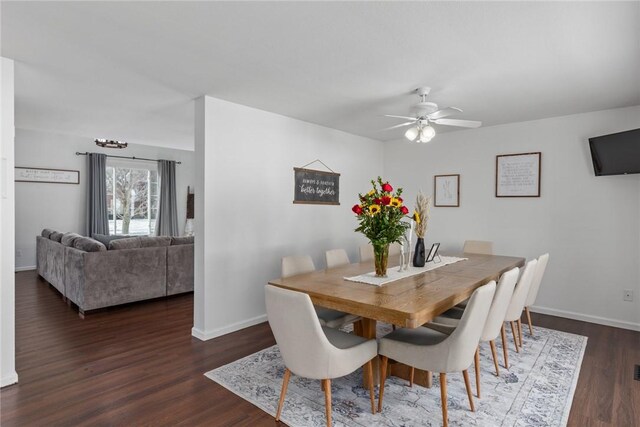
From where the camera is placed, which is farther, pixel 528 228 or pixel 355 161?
pixel 355 161

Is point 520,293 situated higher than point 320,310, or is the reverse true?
point 520,293

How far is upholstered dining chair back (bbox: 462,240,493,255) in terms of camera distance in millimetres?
4196

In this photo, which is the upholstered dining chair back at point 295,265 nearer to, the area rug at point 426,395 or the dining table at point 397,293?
the dining table at point 397,293

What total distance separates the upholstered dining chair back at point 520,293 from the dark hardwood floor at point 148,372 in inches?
24.5

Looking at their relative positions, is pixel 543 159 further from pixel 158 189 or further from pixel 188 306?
pixel 158 189

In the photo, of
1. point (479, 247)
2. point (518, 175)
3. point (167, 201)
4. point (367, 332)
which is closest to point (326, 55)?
point (367, 332)

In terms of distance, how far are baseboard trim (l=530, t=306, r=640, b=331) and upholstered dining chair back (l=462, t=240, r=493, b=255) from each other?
100 cm

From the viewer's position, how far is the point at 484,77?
292 centimetres

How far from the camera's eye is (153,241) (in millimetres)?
4656

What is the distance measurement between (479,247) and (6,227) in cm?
451

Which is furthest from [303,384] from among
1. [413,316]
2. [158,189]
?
[158,189]

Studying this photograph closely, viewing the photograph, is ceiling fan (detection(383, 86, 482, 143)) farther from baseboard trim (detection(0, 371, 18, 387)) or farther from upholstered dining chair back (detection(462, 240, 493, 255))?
baseboard trim (detection(0, 371, 18, 387))

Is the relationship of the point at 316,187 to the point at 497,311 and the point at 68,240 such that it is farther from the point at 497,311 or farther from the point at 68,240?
the point at 68,240

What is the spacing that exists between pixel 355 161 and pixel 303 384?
3.43m
